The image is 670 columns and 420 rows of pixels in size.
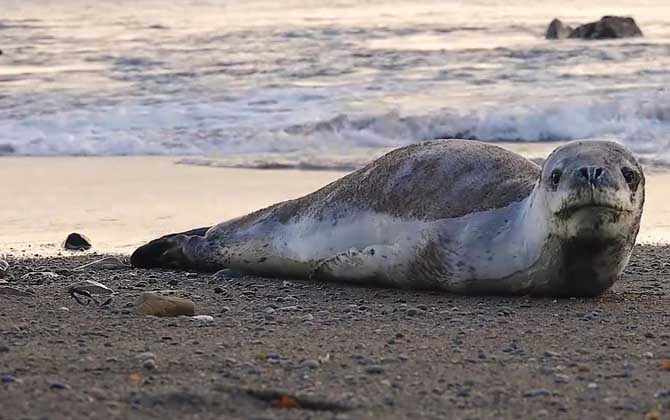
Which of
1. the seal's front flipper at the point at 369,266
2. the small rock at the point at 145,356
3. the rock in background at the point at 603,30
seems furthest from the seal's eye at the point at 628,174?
the rock in background at the point at 603,30

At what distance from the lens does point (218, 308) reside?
19.1ft

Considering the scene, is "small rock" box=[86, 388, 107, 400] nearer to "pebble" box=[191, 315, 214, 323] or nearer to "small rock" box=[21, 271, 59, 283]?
"pebble" box=[191, 315, 214, 323]

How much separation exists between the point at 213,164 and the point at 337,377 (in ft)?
24.8

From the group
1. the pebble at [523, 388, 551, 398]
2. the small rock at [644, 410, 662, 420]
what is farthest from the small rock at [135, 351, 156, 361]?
the small rock at [644, 410, 662, 420]

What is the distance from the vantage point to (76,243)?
8219 millimetres

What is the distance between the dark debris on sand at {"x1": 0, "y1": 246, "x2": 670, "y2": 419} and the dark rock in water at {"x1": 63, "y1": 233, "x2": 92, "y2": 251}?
1.58 meters

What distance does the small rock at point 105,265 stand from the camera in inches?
284

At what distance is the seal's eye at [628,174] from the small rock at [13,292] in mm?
2408

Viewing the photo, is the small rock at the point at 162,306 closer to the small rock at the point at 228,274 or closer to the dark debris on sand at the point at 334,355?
the dark debris on sand at the point at 334,355

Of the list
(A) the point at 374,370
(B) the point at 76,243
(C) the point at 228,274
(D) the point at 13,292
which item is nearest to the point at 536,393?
(A) the point at 374,370

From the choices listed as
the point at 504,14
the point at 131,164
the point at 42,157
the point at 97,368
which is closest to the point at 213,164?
the point at 131,164

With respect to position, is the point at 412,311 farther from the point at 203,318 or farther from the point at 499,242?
the point at 203,318

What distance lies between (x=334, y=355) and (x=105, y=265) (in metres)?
2.83

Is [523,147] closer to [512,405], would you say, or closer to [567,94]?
[567,94]
